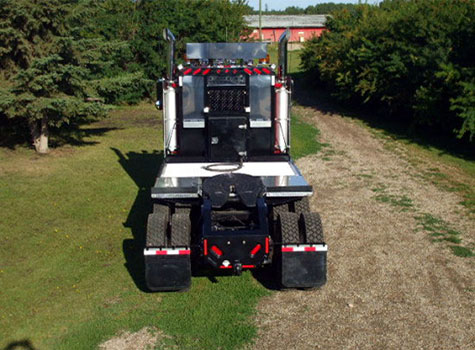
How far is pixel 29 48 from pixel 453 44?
47.8 ft

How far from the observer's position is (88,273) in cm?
980

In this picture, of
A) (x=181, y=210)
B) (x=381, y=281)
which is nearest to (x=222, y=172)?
(x=181, y=210)

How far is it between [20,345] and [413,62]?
59.5 ft

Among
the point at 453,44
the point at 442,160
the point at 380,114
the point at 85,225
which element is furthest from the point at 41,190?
the point at 380,114

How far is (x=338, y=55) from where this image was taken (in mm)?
28000

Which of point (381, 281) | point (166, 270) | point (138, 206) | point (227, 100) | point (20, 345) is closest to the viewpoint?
point (20, 345)

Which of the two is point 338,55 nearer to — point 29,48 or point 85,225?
point 29,48

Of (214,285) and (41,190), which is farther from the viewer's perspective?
(41,190)

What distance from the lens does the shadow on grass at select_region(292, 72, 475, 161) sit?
67.2 feet

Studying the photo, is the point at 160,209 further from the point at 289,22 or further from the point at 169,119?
the point at 289,22

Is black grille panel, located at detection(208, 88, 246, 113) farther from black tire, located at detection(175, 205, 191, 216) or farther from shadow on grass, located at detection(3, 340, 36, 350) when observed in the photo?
shadow on grass, located at detection(3, 340, 36, 350)

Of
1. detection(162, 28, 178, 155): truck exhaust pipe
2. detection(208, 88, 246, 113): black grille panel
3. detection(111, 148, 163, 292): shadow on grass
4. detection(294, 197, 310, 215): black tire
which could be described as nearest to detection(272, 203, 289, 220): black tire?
detection(294, 197, 310, 215): black tire

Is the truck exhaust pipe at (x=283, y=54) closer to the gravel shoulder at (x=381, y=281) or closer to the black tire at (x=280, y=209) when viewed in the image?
the black tire at (x=280, y=209)

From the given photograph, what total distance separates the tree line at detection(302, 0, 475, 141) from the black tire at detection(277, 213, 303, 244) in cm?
1119
